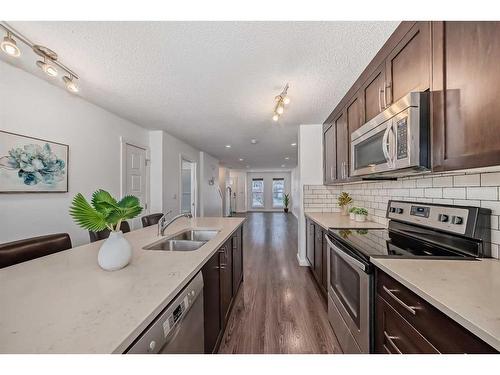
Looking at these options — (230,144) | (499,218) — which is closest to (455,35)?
(499,218)

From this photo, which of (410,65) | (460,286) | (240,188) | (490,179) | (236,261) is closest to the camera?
(460,286)

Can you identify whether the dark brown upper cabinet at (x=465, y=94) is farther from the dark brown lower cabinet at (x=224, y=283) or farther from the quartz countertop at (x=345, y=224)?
the dark brown lower cabinet at (x=224, y=283)

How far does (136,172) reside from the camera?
3449mm

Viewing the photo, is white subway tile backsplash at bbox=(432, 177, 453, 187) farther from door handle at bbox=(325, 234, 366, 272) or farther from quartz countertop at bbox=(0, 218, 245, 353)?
quartz countertop at bbox=(0, 218, 245, 353)

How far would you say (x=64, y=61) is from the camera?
65.9 inches

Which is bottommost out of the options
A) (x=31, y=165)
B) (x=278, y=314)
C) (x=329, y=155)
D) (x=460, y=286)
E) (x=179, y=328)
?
(x=278, y=314)

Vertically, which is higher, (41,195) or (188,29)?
(188,29)

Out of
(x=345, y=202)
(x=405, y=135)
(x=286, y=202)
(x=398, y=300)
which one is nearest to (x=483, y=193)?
(x=405, y=135)

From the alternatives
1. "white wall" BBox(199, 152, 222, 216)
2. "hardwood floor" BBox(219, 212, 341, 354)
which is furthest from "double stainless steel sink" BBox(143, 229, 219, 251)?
"white wall" BBox(199, 152, 222, 216)

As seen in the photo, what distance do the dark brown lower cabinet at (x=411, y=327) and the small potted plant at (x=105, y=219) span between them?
1317mm

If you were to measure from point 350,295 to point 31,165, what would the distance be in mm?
2931

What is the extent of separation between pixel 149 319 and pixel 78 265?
74 cm

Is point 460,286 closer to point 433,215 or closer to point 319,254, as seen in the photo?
point 433,215

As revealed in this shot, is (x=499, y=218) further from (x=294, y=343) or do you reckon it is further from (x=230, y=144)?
(x=230, y=144)
